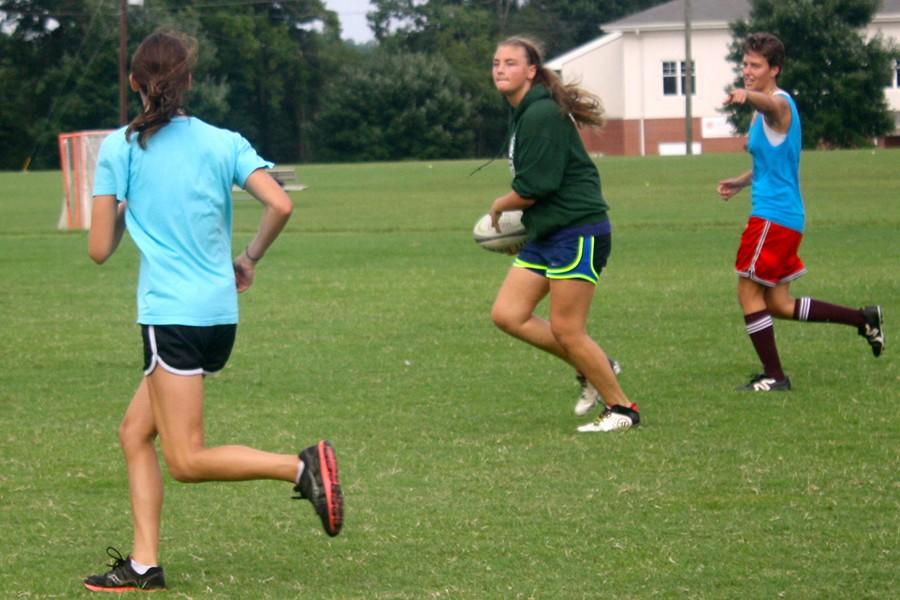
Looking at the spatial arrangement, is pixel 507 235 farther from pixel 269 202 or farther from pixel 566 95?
pixel 269 202

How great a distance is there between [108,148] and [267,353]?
615 cm

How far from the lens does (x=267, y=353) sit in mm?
11047

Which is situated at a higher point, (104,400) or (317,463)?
(317,463)

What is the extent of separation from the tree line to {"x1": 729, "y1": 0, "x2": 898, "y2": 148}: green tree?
1.73 metres

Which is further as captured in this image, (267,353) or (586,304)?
(267,353)

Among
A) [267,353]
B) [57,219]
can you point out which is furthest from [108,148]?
[57,219]

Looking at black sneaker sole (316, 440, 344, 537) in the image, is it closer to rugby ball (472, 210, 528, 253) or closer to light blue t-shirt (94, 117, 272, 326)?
light blue t-shirt (94, 117, 272, 326)

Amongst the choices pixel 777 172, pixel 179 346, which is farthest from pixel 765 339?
pixel 179 346

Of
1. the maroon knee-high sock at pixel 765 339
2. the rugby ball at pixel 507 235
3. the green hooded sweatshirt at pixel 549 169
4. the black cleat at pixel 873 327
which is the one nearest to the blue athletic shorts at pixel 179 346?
the green hooded sweatshirt at pixel 549 169

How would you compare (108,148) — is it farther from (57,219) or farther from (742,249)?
(57,219)

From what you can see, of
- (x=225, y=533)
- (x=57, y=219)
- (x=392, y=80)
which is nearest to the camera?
(x=225, y=533)

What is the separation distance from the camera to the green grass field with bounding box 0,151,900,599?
5395 mm

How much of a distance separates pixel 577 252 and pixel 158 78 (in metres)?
3.23

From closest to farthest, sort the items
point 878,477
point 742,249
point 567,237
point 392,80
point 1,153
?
point 878,477, point 567,237, point 742,249, point 1,153, point 392,80
